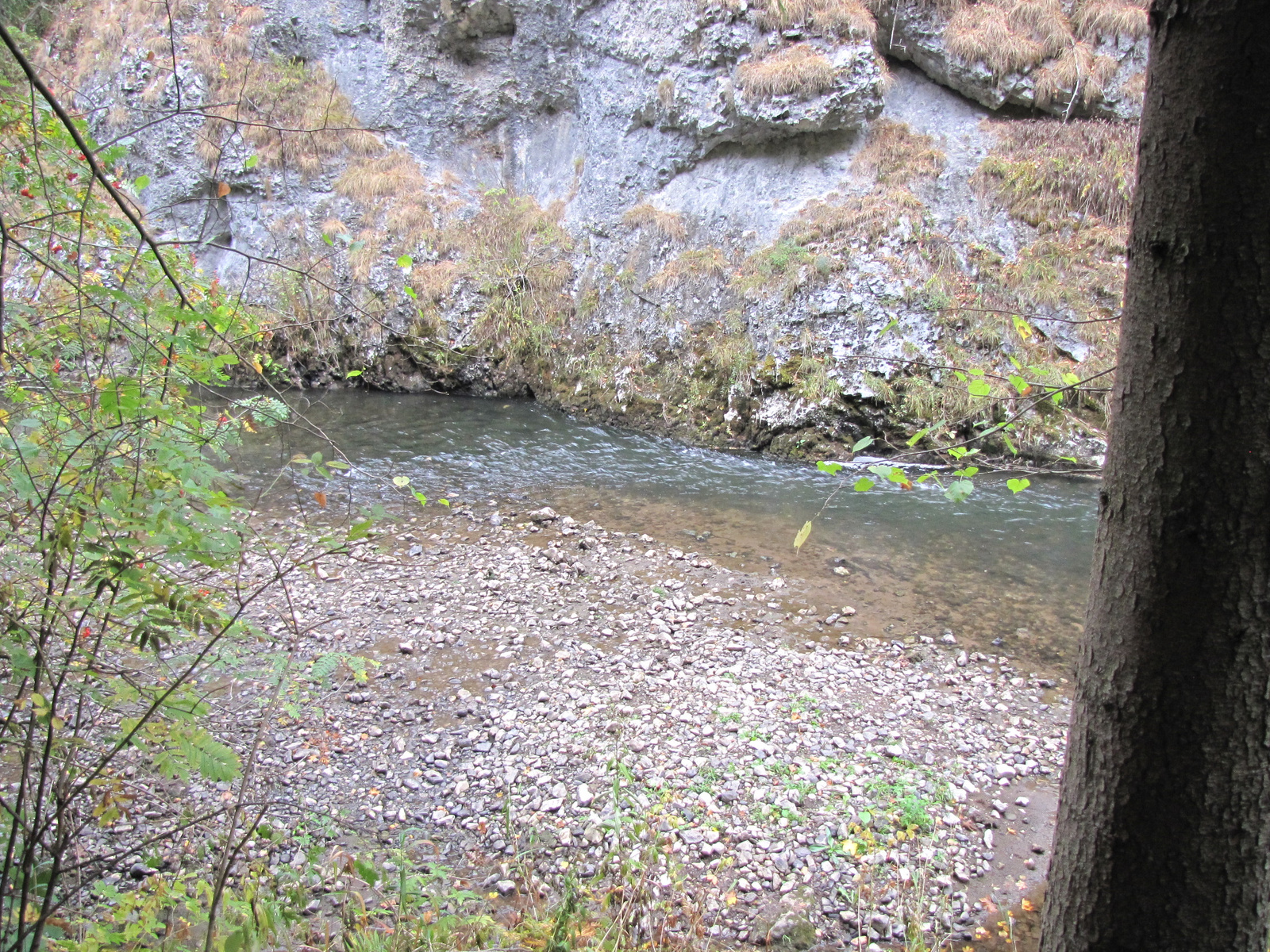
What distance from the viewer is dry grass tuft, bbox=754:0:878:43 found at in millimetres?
13562

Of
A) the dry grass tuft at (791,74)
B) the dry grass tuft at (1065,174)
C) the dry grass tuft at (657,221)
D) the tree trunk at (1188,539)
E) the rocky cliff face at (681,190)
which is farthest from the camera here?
the dry grass tuft at (657,221)

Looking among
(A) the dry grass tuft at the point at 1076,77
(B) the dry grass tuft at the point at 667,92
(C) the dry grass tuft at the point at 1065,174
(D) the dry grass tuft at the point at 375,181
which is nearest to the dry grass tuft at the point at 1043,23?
(A) the dry grass tuft at the point at 1076,77

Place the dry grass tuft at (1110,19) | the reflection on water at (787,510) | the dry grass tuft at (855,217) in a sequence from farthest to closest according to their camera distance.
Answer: the dry grass tuft at (1110,19), the dry grass tuft at (855,217), the reflection on water at (787,510)

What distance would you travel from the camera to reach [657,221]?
14.7 meters

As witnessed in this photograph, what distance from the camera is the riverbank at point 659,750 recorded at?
12.3ft

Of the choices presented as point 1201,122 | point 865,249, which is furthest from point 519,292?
point 1201,122

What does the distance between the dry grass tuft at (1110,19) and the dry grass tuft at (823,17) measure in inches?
163

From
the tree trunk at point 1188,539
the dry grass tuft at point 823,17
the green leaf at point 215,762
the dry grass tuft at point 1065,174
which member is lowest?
the green leaf at point 215,762

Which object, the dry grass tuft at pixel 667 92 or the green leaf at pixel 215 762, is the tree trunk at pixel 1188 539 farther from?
the dry grass tuft at pixel 667 92

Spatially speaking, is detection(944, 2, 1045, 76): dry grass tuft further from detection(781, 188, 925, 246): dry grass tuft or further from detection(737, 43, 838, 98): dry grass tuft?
detection(781, 188, 925, 246): dry grass tuft

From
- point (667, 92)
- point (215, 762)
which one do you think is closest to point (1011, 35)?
point (667, 92)

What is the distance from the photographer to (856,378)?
37.9 ft

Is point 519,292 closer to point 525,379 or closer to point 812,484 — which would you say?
point 525,379

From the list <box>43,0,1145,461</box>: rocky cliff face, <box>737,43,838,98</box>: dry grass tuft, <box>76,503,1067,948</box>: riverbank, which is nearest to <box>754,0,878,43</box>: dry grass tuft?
<box>43,0,1145,461</box>: rocky cliff face
